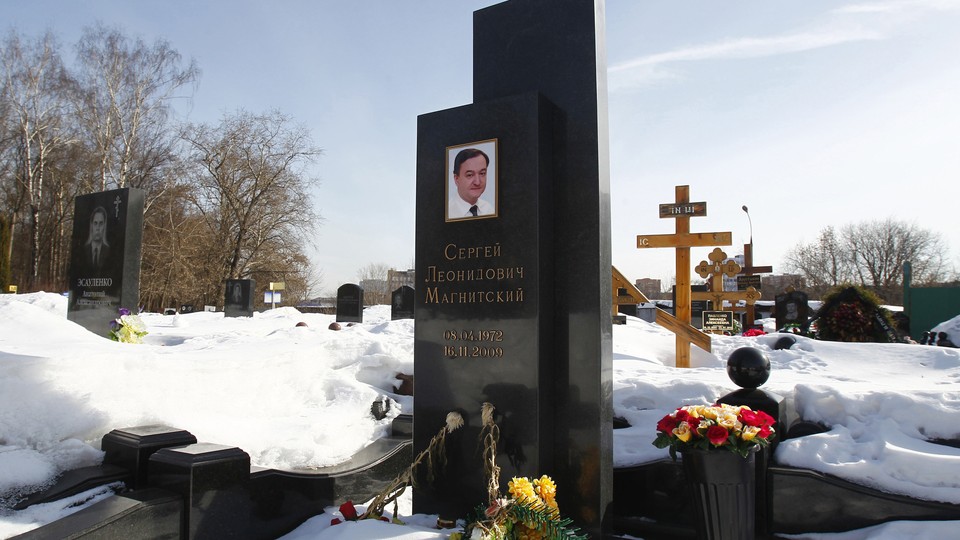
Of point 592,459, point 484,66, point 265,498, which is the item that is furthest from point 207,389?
point 484,66

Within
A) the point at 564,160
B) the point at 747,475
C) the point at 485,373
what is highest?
the point at 564,160

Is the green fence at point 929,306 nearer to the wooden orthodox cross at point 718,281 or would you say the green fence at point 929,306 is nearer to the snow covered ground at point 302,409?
the wooden orthodox cross at point 718,281

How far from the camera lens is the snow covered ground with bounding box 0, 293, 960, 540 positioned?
10.5ft

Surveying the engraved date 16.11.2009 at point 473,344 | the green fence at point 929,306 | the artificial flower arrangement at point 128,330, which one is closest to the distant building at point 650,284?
the green fence at point 929,306

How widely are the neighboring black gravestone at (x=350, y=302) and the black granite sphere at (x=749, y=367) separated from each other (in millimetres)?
13246

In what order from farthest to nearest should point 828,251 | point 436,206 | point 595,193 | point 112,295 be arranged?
1. point 828,251
2. point 112,295
3. point 436,206
4. point 595,193

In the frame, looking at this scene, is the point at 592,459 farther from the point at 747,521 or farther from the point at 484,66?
the point at 484,66

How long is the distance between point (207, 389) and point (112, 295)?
672 cm

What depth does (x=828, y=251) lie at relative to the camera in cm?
5053

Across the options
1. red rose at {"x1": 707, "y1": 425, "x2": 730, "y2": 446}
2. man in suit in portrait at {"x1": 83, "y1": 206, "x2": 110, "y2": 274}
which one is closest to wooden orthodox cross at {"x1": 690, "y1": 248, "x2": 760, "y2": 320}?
red rose at {"x1": 707, "y1": 425, "x2": 730, "y2": 446}

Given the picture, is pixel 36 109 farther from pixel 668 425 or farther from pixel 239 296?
pixel 668 425

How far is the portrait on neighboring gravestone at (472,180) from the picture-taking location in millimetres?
3850

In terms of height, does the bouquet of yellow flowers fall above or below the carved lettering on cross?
below

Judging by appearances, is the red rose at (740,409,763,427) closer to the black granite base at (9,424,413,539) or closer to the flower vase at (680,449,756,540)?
the flower vase at (680,449,756,540)
